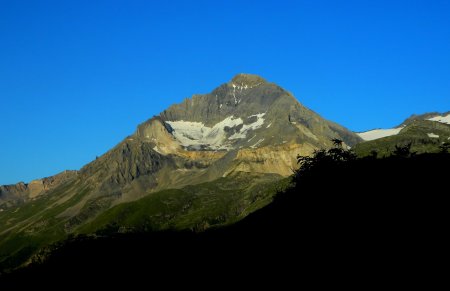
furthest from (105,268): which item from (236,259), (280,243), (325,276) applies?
(325,276)

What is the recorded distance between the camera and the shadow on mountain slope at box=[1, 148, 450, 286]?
290 ft

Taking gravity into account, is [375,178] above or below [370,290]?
above

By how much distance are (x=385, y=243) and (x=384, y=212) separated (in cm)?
1624

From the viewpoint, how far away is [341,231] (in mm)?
101375

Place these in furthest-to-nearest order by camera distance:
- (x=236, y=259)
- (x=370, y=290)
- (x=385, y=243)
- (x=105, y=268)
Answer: (x=105, y=268) → (x=236, y=259) → (x=385, y=243) → (x=370, y=290)

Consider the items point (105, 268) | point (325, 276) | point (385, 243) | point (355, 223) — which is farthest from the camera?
point (105, 268)

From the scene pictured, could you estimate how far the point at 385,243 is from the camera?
90.4 m

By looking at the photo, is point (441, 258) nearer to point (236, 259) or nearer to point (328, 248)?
point (328, 248)

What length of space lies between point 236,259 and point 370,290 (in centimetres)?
5217

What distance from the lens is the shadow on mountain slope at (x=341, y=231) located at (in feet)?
290

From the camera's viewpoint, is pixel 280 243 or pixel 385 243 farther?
pixel 280 243

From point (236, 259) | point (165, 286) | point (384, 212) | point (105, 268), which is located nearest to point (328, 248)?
point (384, 212)

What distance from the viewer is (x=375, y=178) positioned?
12975 cm

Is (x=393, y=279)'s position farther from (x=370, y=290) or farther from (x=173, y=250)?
(x=173, y=250)
